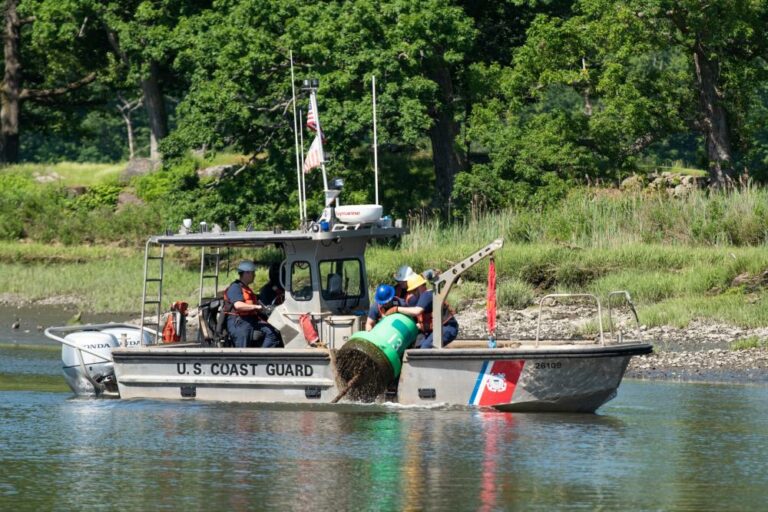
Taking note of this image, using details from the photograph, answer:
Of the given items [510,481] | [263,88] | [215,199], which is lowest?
[510,481]

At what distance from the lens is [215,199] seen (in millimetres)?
37312

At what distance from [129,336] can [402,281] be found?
4.59 m

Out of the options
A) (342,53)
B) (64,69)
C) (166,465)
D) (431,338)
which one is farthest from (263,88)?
(166,465)

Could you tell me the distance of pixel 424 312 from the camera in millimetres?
18656

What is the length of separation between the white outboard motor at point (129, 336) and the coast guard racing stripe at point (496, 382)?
4.89 meters

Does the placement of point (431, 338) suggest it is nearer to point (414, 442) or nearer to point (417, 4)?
point (414, 442)

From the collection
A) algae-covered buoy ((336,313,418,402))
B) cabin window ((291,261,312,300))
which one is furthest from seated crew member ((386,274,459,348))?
cabin window ((291,261,312,300))

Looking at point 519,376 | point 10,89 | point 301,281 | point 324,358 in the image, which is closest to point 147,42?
point 10,89

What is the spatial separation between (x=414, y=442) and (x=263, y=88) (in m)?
22.6

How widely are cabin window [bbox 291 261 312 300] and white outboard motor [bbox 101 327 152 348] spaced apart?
2293 mm

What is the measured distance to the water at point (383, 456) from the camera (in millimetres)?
14008

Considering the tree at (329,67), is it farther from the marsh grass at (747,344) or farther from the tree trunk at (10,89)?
the tree trunk at (10,89)

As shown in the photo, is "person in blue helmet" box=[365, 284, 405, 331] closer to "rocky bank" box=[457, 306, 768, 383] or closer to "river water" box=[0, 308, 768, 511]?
"river water" box=[0, 308, 768, 511]

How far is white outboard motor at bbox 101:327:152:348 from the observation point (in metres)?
20.6
